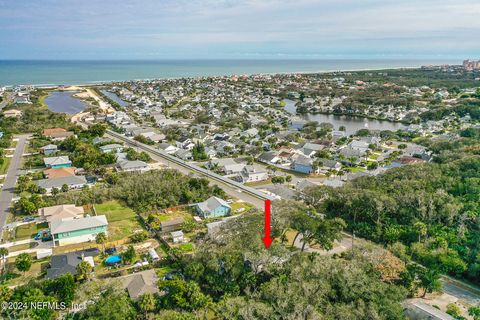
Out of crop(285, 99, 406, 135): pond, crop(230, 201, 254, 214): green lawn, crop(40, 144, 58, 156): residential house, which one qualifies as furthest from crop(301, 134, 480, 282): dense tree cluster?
crop(40, 144, 58, 156): residential house

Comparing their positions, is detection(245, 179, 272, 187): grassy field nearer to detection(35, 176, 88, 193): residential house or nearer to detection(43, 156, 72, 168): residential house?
detection(35, 176, 88, 193): residential house

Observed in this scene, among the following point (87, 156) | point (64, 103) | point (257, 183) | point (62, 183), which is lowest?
point (257, 183)

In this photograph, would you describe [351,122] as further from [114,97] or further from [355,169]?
[114,97]

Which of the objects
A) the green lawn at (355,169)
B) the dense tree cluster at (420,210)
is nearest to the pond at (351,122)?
the green lawn at (355,169)

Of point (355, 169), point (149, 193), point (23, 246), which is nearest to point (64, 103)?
point (149, 193)

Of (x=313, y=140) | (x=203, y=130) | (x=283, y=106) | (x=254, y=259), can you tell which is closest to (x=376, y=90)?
(x=283, y=106)

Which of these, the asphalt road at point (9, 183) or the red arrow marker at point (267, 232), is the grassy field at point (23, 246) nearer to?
the asphalt road at point (9, 183)

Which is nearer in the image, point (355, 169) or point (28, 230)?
point (28, 230)

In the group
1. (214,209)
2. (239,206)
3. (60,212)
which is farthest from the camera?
(239,206)

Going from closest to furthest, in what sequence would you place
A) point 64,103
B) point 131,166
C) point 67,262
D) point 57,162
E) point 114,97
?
point 67,262 → point 131,166 → point 57,162 → point 64,103 → point 114,97
